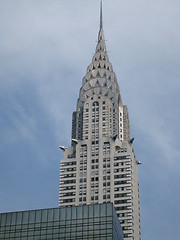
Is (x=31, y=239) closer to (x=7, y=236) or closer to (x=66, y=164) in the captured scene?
(x=7, y=236)

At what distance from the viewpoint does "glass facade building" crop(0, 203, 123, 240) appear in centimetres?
11969

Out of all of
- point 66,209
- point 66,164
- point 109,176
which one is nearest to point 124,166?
point 109,176

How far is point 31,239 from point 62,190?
6609 centimetres

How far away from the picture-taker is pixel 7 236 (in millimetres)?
125625

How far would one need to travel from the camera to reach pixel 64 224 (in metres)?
123

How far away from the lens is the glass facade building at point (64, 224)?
11969cm

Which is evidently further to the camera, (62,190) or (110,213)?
(62,190)

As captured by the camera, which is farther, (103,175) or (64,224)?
(103,175)

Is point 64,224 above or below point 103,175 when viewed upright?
below

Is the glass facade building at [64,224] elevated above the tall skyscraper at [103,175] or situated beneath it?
situated beneath

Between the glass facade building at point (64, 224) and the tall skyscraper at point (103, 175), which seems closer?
the glass facade building at point (64, 224)

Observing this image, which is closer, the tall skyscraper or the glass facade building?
the glass facade building

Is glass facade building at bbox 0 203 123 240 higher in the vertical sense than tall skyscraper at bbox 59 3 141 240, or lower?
lower

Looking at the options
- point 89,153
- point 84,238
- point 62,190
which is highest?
point 89,153
